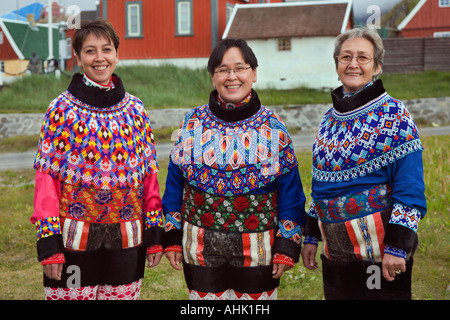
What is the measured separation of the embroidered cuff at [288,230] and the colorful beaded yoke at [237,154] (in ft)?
0.84

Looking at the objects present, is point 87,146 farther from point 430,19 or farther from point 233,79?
point 430,19

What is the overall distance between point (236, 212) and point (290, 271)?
251 cm

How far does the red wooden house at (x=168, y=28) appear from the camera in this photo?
21594 millimetres

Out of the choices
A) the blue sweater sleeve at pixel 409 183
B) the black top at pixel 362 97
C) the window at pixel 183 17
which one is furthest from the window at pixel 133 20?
the blue sweater sleeve at pixel 409 183

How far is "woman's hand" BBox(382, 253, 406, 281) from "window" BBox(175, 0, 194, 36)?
792 inches

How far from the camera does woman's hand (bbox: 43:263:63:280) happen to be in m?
2.67

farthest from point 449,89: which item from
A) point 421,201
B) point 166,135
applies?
point 421,201

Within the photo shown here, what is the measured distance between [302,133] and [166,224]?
1309 cm

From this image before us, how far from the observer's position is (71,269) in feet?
8.96

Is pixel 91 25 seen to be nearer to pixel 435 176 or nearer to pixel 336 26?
pixel 435 176

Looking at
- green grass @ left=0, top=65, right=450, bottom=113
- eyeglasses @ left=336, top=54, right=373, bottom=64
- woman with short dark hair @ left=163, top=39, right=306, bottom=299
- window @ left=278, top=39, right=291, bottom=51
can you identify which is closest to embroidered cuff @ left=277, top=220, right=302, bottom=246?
woman with short dark hair @ left=163, top=39, right=306, bottom=299

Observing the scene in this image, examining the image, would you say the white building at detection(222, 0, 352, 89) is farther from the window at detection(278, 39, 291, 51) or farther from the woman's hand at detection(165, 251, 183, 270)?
the woman's hand at detection(165, 251, 183, 270)

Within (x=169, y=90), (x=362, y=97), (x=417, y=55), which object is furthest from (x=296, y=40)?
(x=362, y=97)

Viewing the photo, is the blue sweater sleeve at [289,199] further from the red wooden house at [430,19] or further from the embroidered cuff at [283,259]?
the red wooden house at [430,19]
